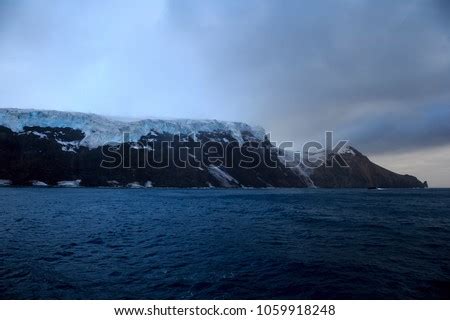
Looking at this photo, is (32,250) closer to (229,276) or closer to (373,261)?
(229,276)

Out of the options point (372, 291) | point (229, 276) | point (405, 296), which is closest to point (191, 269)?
point (229, 276)

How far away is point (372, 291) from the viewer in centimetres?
1641

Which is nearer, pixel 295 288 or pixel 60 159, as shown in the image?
pixel 295 288

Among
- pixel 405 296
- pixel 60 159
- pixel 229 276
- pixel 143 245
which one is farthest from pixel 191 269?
pixel 60 159

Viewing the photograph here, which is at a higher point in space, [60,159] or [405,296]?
[60,159]

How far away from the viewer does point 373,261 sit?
22.2 m

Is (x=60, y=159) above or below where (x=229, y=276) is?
above

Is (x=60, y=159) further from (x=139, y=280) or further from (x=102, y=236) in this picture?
(x=139, y=280)

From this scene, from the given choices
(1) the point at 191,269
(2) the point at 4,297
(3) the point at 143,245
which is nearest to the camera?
(2) the point at 4,297
